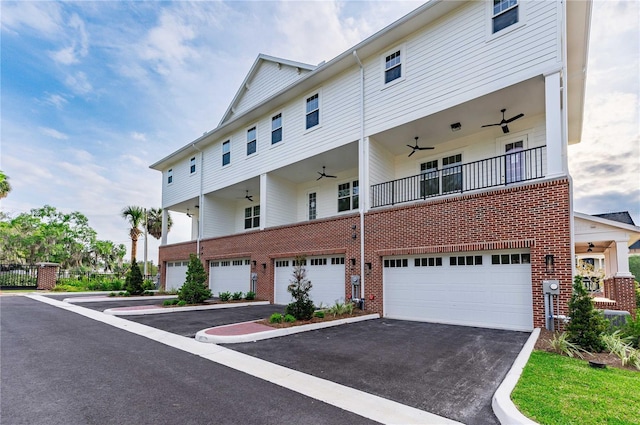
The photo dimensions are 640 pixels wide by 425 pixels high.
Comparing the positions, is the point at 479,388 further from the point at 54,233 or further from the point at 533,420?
the point at 54,233

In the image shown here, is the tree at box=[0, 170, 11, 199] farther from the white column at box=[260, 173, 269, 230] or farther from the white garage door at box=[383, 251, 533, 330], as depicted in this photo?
the white garage door at box=[383, 251, 533, 330]

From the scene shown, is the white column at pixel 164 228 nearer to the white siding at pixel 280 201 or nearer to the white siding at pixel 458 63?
the white siding at pixel 280 201

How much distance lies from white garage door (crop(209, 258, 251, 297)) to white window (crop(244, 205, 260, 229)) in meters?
3.01

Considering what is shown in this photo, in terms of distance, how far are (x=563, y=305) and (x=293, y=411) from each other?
7.17 m

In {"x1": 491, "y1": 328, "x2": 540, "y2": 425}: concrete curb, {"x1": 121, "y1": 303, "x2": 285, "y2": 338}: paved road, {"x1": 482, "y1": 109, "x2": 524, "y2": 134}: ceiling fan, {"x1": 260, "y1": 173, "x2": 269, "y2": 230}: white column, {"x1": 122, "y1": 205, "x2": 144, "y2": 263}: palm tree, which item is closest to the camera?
{"x1": 491, "y1": 328, "x2": 540, "y2": 425}: concrete curb

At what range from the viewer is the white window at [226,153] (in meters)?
18.8

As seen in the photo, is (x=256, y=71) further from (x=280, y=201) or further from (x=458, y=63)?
(x=458, y=63)

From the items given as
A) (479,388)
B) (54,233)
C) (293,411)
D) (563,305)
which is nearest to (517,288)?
(563,305)

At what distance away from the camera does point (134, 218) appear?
32.4 meters

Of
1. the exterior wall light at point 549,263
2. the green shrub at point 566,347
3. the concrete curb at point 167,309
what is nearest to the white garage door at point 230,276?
the concrete curb at point 167,309

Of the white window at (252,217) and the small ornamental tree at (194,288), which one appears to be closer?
the small ornamental tree at (194,288)

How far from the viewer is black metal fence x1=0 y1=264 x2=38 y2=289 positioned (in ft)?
79.6

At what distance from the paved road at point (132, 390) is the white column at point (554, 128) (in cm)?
790

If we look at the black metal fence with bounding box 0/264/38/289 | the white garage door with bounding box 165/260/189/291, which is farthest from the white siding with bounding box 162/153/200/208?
the black metal fence with bounding box 0/264/38/289
